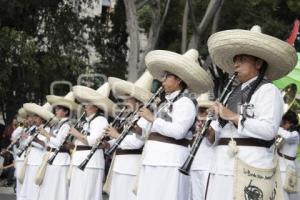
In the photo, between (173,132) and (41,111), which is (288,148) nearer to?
(173,132)

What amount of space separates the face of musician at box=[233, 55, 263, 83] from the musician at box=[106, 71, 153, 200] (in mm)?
2903

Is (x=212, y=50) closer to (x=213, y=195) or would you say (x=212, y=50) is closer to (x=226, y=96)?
(x=226, y=96)

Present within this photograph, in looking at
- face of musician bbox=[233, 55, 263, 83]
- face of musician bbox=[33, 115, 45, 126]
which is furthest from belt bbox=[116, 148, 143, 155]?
face of musician bbox=[33, 115, 45, 126]

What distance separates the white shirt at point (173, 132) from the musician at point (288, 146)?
330 cm

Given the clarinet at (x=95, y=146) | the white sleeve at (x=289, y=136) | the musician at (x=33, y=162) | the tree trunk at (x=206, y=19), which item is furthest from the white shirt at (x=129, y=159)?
the tree trunk at (x=206, y=19)

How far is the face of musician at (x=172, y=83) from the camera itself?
7938mm

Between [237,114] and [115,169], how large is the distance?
3.65m

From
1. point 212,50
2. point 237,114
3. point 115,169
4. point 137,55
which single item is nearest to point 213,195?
point 237,114

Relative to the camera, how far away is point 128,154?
9.43 metres

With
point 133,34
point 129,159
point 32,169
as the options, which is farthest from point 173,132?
point 133,34

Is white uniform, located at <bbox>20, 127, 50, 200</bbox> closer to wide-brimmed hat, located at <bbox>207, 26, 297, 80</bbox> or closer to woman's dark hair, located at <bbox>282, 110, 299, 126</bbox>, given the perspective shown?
woman's dark hair, located at <bbox>282, 110, 299, 126</bbox>

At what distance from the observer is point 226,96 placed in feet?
20.8

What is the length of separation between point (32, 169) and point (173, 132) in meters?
5.86

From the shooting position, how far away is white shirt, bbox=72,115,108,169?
10.2m
